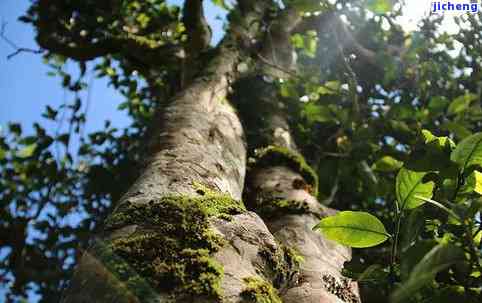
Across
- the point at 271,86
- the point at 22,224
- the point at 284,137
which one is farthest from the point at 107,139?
the point at 284,137

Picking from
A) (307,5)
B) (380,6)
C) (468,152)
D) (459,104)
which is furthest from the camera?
(459,104)

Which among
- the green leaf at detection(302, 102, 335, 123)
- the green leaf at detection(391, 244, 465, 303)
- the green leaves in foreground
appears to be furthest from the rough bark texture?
the green leaf at detection(391, 244, 465, 303)

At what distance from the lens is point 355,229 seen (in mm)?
993

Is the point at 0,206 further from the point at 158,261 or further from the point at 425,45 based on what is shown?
the point at 425,45

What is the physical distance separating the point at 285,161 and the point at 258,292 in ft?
4.78

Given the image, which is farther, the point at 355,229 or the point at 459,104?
the point at 459,104

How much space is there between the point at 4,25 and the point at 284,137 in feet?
9.41

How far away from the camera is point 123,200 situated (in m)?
1.33

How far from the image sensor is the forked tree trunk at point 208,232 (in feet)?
3.20

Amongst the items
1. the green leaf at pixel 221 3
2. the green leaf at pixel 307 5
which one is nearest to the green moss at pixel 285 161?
the green leaf at pixel 307 5

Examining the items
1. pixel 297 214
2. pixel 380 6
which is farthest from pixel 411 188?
pixel 380 6

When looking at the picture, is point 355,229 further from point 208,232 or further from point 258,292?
point 208,232

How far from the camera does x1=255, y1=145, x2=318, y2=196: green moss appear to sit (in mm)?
2387

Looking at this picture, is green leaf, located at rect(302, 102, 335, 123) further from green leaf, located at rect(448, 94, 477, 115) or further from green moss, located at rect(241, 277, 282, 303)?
green moss, located at rect(241, 277, 282, 303)
